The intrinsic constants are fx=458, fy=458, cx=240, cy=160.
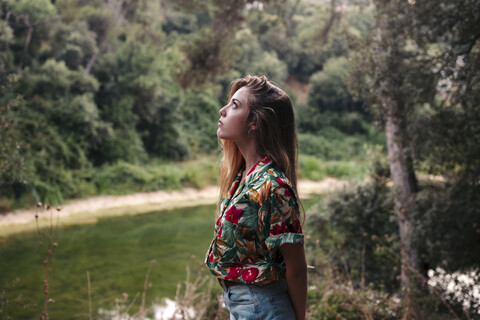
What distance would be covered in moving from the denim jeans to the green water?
4.59 metres

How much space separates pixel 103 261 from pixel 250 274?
8.63 metres

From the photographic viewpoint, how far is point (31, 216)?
1267 cm

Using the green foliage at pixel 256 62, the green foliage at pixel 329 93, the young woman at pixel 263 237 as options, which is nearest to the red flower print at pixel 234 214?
the young woman at pixel 263 237

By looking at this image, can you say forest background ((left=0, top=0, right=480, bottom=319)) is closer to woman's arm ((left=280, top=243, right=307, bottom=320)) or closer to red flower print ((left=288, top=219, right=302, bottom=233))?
woman's arm ((left=280, top=243, right=307, bottom=320))

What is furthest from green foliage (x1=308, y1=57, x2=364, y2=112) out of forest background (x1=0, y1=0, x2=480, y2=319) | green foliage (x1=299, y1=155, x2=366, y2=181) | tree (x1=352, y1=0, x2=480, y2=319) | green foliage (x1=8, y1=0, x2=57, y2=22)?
tree (x1=352, y1=0, x2=480, y2=319)

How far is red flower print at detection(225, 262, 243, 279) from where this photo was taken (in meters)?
1.81

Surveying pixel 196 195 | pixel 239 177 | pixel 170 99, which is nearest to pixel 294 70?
pixel 170 99

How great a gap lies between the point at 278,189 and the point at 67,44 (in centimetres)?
1831

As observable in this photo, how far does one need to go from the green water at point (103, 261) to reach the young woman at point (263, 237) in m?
4.60

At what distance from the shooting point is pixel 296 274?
180 centimetres

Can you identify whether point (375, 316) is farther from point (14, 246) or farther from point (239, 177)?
point (14, 246)

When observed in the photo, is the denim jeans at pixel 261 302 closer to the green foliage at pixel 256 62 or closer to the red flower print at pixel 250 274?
the red flower print at pixel 250 274

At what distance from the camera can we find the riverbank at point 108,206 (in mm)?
12062

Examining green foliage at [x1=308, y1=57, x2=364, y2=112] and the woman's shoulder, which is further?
green foliage at [x1=308, y1=57, x2=364, y2=112]
